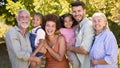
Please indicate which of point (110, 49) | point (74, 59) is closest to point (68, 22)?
point (74, 59)

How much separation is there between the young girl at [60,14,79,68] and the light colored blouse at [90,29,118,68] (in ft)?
1.59

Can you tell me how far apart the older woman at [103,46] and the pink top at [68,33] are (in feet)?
1.71

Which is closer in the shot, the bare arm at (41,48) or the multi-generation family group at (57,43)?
the multi-generation family group at (57,43)

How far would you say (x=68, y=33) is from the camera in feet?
19.4

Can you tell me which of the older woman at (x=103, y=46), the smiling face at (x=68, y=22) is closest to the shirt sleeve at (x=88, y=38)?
the older woman at (x=103, y=46)

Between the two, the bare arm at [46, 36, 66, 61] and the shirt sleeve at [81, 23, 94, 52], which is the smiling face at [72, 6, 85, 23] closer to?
the shirt sleeve at [81, 23, 94, 52]

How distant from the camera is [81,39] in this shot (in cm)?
566

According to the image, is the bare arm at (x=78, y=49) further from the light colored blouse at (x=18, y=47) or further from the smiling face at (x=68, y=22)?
the light colored blouse at (x=18, y=47)

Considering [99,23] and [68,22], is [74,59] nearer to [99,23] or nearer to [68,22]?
[68,22]

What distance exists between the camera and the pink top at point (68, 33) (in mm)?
5816

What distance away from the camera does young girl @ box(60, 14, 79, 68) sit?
5805 mm

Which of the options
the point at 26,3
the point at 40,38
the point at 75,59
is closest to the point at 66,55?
the point at 75,59

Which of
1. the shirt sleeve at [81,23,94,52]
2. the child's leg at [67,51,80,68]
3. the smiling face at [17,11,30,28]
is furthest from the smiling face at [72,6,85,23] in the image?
the smiling face at [17,11,30,28]

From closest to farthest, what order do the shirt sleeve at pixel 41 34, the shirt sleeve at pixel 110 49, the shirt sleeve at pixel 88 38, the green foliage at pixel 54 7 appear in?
the shirt sleeve at pixel 110 49, the shirt sleeve at pixel 88 38, the shirt sleeve at pixel 41 34, the green foliage at pixel 54 7
